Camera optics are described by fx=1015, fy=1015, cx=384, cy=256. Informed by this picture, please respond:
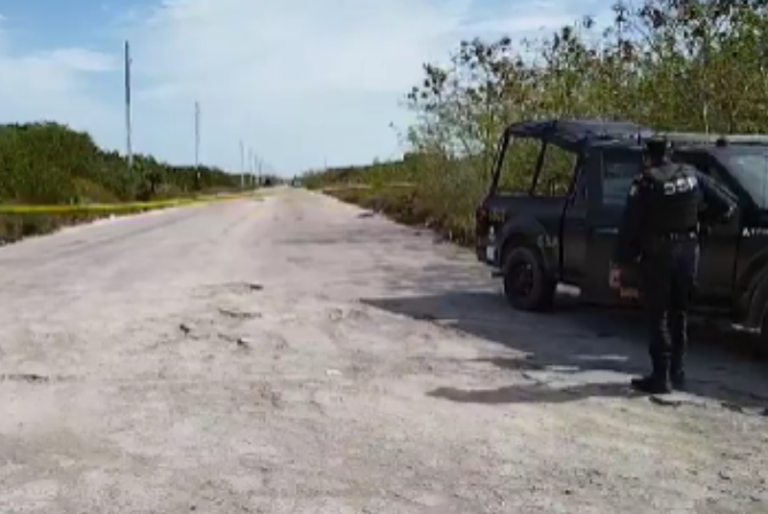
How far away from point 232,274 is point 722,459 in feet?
33.9

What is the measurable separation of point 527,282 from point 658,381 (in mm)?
4001

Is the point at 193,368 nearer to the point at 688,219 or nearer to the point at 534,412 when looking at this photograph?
the point at 534,412

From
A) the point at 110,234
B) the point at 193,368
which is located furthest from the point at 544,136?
the point at 110,234

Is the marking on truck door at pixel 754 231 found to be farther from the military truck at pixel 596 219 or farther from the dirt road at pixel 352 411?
the dirt road at pixel 352 411

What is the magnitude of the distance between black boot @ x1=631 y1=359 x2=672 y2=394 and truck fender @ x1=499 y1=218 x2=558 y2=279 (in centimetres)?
338

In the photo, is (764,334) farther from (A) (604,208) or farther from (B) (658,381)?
(A) (604,208)

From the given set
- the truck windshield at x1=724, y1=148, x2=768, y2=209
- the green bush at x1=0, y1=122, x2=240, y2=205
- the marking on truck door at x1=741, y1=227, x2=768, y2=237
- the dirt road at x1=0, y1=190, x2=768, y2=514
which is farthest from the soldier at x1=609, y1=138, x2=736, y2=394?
the green bush at x1=0, y1=122, x2=240, y2=205

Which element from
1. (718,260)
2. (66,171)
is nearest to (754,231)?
(718,260)

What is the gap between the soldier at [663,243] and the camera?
701 cm

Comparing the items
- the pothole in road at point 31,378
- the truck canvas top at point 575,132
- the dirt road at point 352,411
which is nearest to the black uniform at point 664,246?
the dirt road at point 352,411

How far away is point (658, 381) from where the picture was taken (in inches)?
279

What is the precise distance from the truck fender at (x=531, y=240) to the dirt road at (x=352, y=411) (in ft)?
1.91

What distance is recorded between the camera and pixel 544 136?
10.9 meters

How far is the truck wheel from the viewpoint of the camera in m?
10.8
